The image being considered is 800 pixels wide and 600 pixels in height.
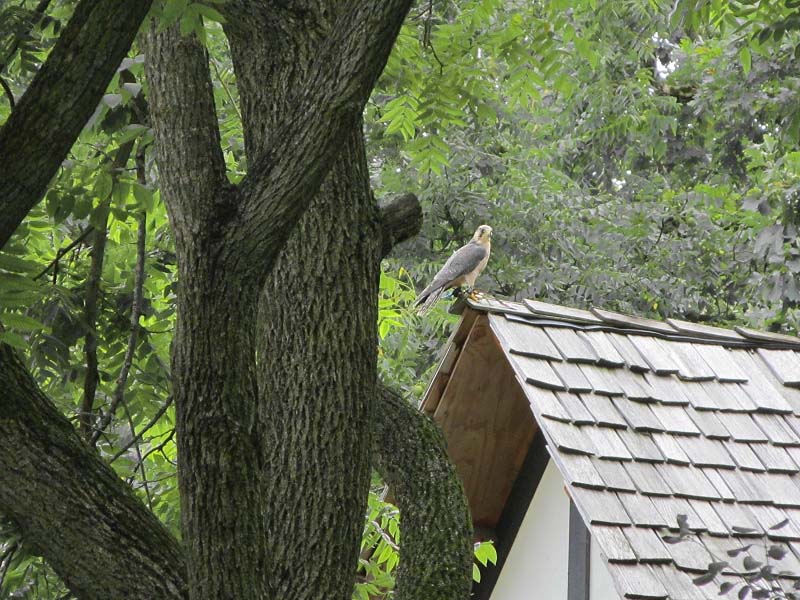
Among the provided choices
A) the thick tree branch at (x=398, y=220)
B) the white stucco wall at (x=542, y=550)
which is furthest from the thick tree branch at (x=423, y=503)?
the white stucco wall at (x=542, y=550)

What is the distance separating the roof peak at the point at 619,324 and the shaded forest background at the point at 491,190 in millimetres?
901

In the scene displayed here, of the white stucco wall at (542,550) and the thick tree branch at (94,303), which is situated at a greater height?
the white stucco wall at (542,550)

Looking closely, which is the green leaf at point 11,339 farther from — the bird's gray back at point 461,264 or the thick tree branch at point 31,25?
the bird's gray back at point 461,264

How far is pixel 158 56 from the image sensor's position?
330 centimetres

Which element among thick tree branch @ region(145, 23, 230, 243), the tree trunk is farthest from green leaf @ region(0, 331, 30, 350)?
the tree trunk

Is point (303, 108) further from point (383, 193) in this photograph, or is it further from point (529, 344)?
point (383, 193)

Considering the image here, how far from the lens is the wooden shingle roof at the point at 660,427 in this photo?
434 centimetres

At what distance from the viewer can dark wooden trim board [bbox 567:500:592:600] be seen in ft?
17.4

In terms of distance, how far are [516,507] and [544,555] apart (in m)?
0.32

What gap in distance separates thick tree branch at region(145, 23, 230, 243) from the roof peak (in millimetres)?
2291

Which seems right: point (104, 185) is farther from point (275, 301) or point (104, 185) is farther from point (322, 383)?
point (322, 383)

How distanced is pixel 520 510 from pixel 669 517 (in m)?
1.48

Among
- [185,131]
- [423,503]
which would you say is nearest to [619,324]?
[423,503]

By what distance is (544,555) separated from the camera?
224 inches
